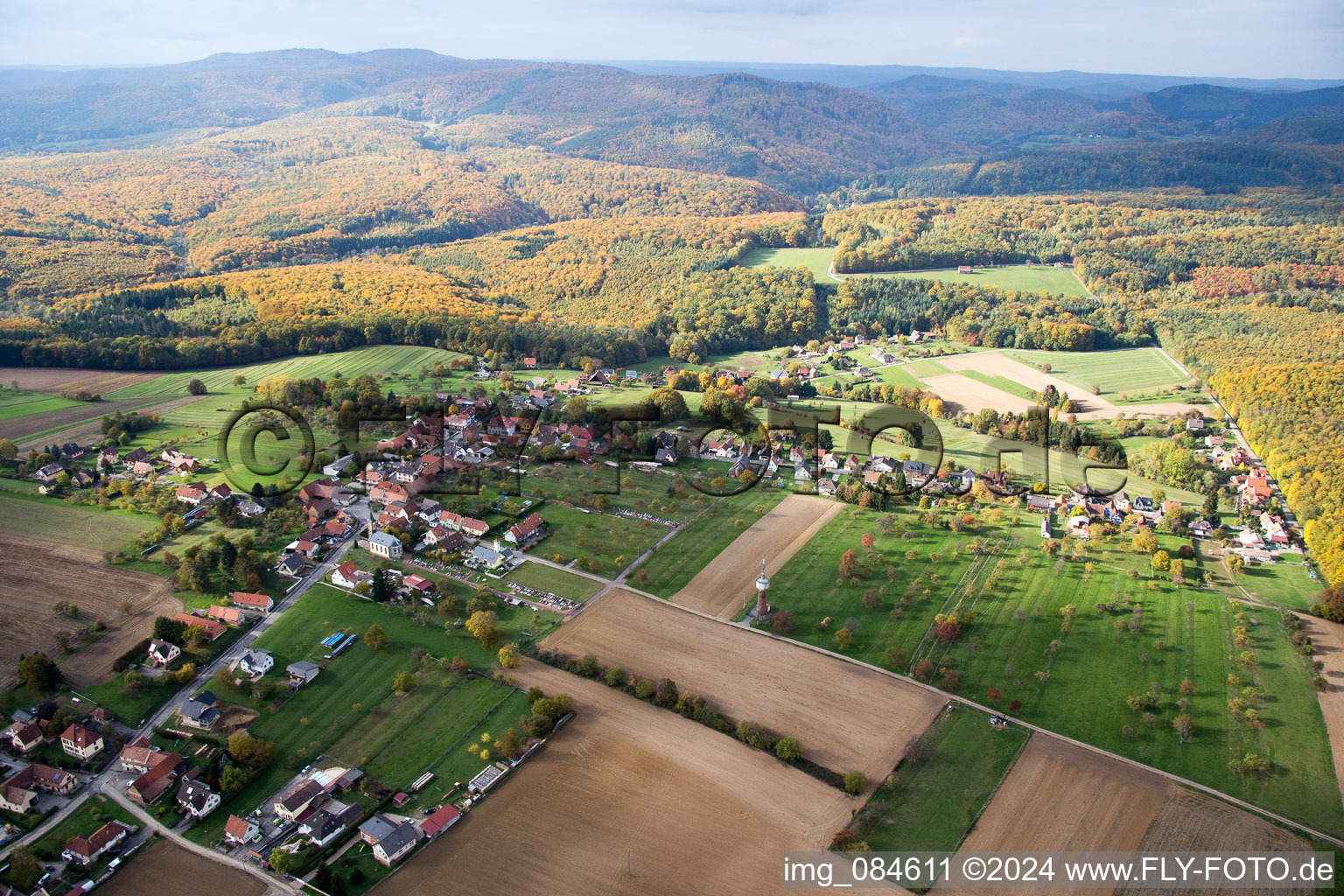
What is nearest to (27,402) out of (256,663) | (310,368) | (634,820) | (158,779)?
(310,368)

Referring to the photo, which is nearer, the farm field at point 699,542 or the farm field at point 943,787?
the farm field at point 943,787

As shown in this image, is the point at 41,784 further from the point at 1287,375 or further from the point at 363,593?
the point at 1287,375

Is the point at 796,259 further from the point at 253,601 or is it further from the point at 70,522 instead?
the point at 253,601

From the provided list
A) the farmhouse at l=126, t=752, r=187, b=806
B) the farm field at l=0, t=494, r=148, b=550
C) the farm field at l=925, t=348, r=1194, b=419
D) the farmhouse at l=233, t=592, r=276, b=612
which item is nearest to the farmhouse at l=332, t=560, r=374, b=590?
the farmhouse at l=233, t=592, r=276, b=612

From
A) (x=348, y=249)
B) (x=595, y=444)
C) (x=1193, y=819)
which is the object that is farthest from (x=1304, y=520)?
(x=348, y=249)

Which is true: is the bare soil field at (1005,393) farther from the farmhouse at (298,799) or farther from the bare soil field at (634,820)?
the farmhouse at (298,799)

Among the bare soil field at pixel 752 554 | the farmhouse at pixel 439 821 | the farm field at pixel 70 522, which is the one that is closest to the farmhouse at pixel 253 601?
the farm field at pixel 70 522
